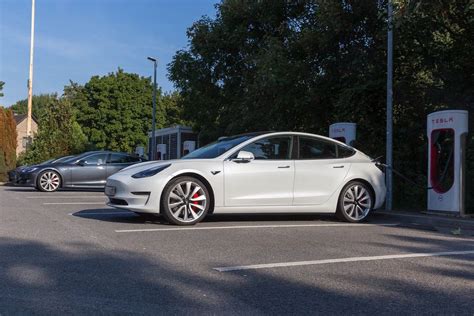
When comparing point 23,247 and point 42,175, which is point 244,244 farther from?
point 42,175

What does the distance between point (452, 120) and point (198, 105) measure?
1419 cm

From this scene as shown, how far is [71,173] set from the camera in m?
16.6

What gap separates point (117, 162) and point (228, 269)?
1256cm

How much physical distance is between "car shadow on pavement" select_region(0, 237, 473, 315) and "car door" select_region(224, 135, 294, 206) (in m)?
2.70

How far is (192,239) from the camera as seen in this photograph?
7.04 metres

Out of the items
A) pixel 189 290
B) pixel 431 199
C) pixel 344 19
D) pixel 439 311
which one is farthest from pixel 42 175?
pixel 439 311

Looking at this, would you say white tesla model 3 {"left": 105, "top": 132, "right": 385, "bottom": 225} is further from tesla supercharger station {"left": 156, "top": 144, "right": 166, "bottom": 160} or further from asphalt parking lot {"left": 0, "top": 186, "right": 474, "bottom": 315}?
tesla supercharger station {"left": 156, "top": 144, "right": 166, "bottom": 160}

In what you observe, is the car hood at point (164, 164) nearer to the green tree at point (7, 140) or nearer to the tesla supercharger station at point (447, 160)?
the tesla supercharger station at point (447, 160)

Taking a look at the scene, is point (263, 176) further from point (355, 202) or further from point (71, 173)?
point (71, 173)

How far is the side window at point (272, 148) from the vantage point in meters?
8.97

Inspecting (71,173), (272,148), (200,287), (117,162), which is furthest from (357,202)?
(71,173)

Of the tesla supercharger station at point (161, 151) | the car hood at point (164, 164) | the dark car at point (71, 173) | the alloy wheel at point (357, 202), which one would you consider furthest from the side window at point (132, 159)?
the tesla supercharger station at point (161, 151)

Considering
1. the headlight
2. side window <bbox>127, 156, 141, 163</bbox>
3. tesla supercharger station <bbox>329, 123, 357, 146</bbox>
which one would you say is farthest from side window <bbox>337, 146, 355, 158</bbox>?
Answer: side window <bbox>127, 156, 141, 163</bbox>

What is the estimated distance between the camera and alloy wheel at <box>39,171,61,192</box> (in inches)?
650
